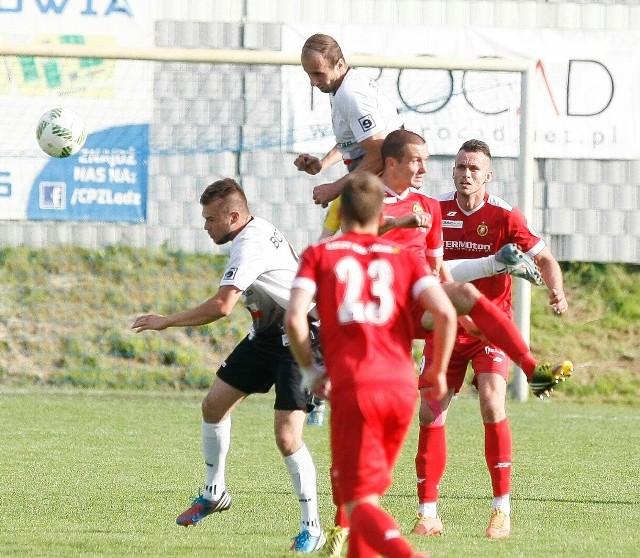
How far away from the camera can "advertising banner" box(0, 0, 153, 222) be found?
14.3m

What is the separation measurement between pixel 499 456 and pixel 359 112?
1.93 m

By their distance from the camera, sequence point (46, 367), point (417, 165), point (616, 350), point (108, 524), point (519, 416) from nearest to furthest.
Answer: point (417, 165) → point (108, 524) → point (519, 416) → point (46, 367) → point (616, 350)

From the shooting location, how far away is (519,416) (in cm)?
1222

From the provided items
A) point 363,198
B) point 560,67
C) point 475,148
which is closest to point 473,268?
point 475,148

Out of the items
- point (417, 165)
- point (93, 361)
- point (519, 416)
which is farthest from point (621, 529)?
point (93, 361)

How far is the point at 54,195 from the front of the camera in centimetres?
1441

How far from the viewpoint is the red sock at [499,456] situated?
692cm

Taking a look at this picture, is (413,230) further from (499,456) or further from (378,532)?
(378,532)

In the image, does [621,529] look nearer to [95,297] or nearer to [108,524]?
[108,524]

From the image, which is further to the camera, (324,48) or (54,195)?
(54,195)

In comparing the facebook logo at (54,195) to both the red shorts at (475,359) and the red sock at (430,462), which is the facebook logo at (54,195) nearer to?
the red shorts at (475,359)

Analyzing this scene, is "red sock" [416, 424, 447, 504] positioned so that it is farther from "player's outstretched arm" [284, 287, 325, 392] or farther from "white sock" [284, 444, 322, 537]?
"player's outstretched arm" [284, 287, 325, 392]

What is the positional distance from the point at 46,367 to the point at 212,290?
209cm

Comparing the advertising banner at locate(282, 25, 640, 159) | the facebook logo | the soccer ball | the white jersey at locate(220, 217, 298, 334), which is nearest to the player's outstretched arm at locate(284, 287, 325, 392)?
the white jersey at locate(220, 217, 298, 334)
